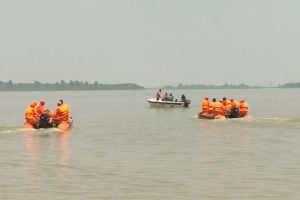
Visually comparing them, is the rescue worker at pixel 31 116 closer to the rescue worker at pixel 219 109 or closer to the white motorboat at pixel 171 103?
the rescue worker at pixel 219 109

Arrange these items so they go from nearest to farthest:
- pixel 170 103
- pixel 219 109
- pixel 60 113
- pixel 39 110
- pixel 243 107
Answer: pixel 39 110
pixel 60 113
pixel 219 109
pixel 243 107
pixel 170 103

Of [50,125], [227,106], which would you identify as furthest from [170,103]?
[50,125]

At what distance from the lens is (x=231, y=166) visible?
24.9 metres

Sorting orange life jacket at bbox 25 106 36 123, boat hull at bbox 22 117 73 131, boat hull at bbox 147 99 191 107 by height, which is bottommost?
boat hull at bbox 22 117 73 131

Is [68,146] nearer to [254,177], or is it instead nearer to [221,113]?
[254,177]

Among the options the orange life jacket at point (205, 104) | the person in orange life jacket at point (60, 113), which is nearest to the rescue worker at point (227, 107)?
the orange life jacket at point (205, 104)

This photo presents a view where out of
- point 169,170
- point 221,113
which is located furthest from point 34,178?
point 221,113

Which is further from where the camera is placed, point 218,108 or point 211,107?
point 211,107

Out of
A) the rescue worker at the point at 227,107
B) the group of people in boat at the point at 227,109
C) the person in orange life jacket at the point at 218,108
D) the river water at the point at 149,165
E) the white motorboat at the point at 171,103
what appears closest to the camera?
the river water at the point at 149,165

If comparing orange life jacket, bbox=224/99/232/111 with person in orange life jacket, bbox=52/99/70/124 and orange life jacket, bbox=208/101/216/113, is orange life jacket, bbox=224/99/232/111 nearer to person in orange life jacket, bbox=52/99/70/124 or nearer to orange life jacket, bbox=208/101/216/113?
orange life jacket, bbox=208/101/216/113

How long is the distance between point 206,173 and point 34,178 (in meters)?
6.59

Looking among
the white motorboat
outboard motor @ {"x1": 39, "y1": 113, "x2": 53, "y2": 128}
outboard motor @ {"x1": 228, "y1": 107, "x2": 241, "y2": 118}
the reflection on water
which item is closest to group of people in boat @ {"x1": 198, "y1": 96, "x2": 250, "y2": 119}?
outboard motor @ {"x1": 228, "y1": 107, "x2": 241, "y2": 118}

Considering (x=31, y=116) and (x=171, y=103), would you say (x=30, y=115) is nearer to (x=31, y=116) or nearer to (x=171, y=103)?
(x=31, y=116)

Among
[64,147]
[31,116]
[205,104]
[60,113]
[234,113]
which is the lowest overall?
[64,147]
